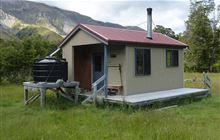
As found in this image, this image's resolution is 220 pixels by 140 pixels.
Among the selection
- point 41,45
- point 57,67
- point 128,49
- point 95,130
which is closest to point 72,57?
point 57,67

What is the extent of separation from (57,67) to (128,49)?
293cm

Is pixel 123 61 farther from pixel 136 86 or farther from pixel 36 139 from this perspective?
pixel 36 139

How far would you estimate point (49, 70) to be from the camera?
12133 mm

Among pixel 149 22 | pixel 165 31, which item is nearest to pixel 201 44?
pixel 165 31

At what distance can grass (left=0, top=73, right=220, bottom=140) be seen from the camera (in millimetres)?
6695

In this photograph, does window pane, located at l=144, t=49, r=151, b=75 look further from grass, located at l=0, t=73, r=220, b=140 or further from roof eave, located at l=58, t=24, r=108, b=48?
grass, located at l=0, t=73, r=220, b=140

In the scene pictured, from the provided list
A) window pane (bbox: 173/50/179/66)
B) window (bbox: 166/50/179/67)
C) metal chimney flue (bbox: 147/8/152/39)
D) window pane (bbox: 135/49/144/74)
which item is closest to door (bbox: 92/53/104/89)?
window pane (bbox: 135/49/144/74)

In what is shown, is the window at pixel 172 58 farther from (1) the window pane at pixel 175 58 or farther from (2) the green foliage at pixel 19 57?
(2) the green foliage at pixel 19 57

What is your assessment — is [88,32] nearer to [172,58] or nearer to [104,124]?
[172,58]

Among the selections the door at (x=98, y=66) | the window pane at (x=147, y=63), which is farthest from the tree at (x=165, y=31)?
the window pane at (x=147, y=63)

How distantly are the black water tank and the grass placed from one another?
128 cm

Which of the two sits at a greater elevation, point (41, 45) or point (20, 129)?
point (41, 45)

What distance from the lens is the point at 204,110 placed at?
430 inches

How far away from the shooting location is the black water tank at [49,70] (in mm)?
12148
